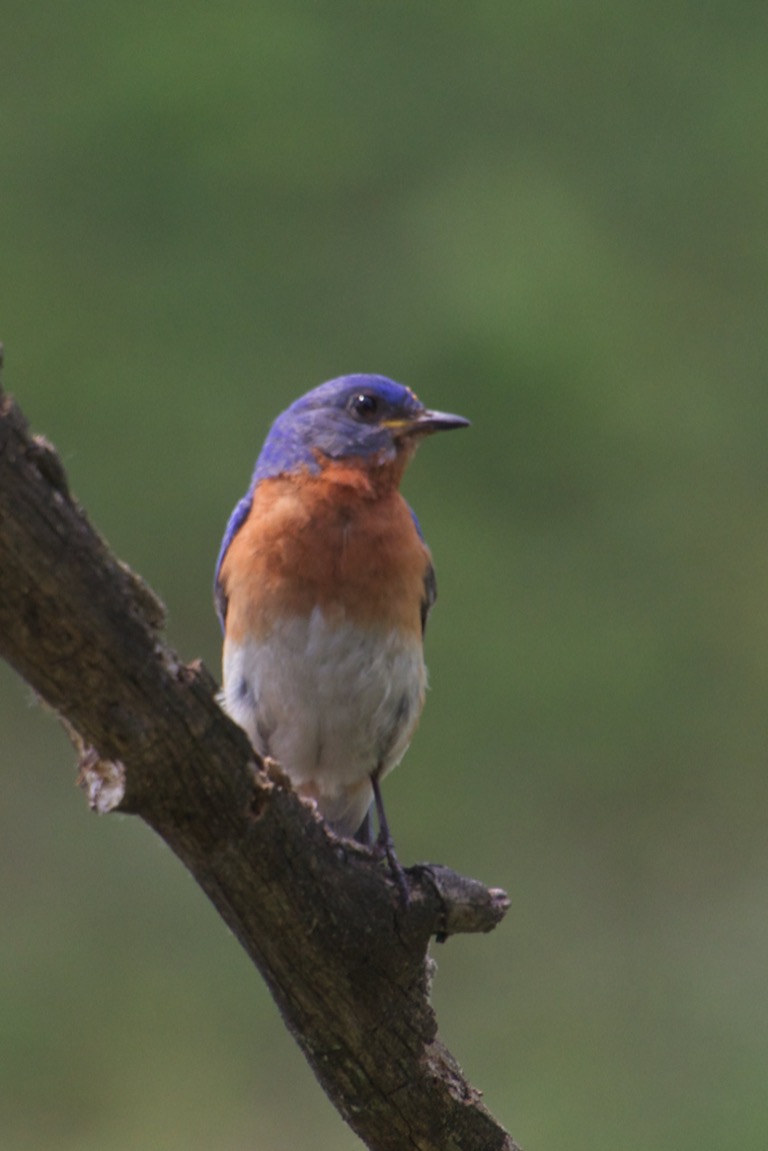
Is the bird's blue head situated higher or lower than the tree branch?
higher

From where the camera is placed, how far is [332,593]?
3799mm

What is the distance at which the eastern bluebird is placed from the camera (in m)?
3.81

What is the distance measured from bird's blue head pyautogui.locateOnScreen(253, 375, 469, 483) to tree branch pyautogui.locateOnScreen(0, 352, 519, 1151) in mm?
1115

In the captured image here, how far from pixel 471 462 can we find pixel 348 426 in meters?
4.53

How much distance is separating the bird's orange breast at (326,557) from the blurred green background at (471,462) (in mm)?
3284

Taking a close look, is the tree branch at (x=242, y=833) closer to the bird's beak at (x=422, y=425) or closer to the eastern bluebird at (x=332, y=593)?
the eastern bluebird at (x=332, y=593)

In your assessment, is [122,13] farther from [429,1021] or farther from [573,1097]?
[429,1021]

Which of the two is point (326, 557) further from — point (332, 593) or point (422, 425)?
point (422, 425)

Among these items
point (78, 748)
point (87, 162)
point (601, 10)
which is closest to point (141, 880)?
point (87, 162)

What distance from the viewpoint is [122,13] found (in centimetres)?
998

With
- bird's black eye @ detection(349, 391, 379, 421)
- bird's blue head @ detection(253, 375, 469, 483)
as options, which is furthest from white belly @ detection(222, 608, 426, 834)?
bird's black eye @ detection(349, 391, 379, 421)

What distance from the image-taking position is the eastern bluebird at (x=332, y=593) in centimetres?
381

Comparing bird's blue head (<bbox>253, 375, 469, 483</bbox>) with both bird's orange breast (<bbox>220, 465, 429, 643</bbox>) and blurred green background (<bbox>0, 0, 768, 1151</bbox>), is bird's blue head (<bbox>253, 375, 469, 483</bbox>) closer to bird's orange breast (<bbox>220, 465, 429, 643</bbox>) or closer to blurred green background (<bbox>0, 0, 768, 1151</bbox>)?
bird's orange breast (<bbox>220, 465, 429, 643</bbox>)

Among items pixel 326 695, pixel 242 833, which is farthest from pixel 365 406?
pixel 242 833
